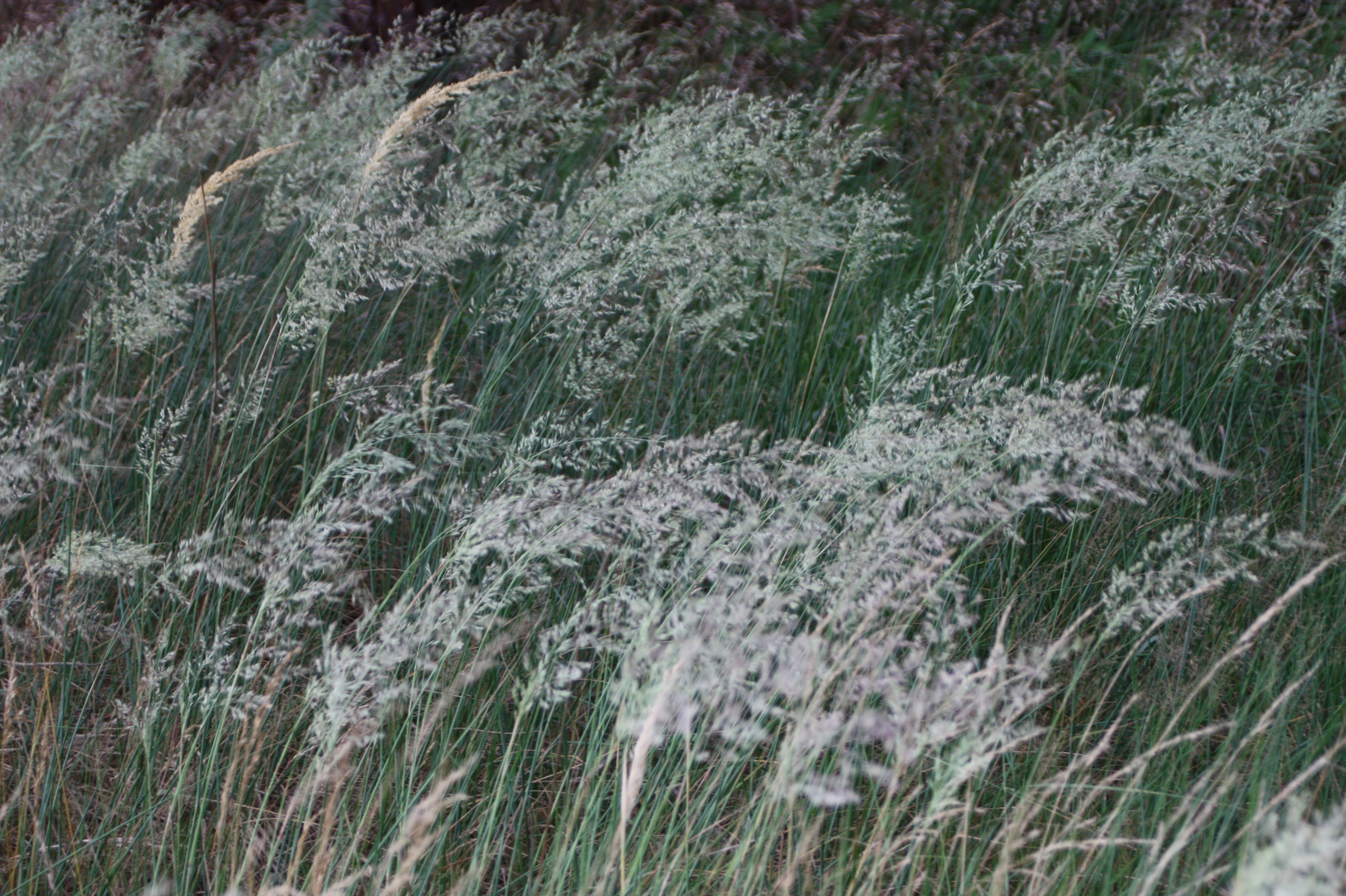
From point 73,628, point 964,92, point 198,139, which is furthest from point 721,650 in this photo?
point 964,92

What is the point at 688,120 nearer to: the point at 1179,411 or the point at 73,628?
the point at 1179,411

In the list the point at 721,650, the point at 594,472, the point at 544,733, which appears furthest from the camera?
the point at 594,472

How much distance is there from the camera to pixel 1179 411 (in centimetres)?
213

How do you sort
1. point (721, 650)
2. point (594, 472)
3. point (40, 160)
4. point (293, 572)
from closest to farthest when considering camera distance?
point (721, 650)
point (293, 572)
point (594, 472)
point (40, 160)

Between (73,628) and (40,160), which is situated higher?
(40,160)

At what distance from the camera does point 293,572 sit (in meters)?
1.73

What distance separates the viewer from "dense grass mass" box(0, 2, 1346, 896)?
1.28 meters

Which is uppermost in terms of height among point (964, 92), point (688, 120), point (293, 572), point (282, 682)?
point (688, 120)

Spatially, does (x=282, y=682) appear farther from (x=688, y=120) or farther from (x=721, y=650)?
(x=688, y=120)

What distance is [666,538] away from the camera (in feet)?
5.81

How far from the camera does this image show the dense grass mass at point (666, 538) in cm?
128

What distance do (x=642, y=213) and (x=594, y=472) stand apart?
0.62m

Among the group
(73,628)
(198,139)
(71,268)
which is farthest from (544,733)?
(198,139)

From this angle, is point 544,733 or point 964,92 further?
point 964,92
